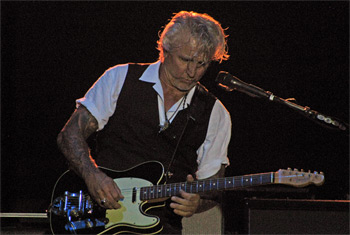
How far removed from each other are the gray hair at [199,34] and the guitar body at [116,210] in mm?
888

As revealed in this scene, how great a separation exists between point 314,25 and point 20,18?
3.13 m

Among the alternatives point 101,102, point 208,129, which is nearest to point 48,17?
point 101,102

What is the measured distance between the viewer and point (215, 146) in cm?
300

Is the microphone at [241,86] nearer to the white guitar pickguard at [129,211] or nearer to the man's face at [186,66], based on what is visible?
→ the man's face at [186,66]

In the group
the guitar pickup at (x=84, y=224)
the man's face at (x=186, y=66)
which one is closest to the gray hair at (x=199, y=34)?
the man's face at (x=186, y=66)

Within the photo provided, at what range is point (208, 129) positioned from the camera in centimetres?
305

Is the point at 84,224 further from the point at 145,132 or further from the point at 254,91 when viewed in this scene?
the point at 254,91

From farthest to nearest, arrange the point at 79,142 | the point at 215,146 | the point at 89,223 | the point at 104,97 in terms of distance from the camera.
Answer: the point at 215,146 < the point at 104,97 < the point at 79,142 < the point at 89,223

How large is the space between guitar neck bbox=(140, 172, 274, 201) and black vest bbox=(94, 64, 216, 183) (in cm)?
16

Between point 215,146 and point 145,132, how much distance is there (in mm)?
502

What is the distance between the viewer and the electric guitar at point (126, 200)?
250 cm

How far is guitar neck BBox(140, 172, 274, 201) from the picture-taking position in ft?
8.09

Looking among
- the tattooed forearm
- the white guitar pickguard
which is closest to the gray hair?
the tattooed forearm

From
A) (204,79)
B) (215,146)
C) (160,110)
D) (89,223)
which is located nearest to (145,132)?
(160,110)
